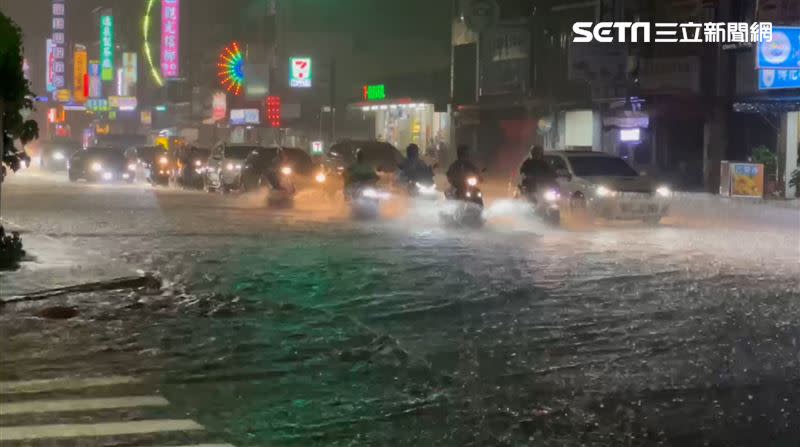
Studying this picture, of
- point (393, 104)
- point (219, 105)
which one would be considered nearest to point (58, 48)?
point (219, 105)

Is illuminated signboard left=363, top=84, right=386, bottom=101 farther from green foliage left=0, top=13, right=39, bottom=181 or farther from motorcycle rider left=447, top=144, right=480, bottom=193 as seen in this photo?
green foliage left=0, top=13, right=39, bottom=181

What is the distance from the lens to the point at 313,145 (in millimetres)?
58875

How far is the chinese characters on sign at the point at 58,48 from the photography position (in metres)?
133

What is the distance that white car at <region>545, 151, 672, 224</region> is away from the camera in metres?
24.3

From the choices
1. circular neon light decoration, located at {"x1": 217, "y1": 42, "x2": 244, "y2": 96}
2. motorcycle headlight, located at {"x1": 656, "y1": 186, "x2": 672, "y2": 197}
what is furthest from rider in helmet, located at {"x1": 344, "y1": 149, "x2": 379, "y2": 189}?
circular neon light decoration, located at {"x1": 217, "y1": 42, "x2": 244, "y2": 96}

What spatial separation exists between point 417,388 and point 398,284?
6.00 metres

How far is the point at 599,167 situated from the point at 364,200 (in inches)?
196

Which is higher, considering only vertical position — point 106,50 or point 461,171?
point 106,50

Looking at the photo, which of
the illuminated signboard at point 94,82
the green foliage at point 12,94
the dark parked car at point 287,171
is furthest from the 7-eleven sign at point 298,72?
the illuminated signboard at point 94,82

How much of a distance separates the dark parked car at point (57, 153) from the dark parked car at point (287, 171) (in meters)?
31.1

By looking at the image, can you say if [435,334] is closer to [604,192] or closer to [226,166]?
[604,192]

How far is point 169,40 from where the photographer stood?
9888 centimetres

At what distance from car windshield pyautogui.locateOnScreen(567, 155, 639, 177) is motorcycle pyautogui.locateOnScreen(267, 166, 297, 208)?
393 inches

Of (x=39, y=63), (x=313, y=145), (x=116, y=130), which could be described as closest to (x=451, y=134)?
(x=313, y=145)
